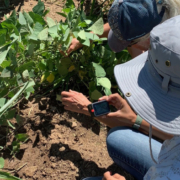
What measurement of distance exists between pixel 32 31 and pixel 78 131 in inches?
22.7

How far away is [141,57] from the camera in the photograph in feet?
3.11

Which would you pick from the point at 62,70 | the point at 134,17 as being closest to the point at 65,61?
the point at 62,70

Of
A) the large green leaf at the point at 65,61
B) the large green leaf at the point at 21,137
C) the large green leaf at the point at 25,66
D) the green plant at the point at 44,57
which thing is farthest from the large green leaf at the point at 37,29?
the large green leaf at the point at 21,137

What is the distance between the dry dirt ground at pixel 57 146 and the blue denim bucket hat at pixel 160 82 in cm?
62

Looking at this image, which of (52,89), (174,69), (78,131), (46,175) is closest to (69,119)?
(78,131)

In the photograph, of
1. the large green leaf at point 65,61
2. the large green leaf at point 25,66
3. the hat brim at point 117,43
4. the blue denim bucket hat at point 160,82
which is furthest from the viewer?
the large green leaf at point 65,61

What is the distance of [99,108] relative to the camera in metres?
1.13

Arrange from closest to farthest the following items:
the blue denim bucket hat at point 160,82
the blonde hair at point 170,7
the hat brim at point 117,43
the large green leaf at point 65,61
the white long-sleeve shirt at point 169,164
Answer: the blue denim bucket hat at point 160,82 < the white long-sleeve shirt at point 169,164 < the blonde hair at point 170,7 < the hat brim at point 117,43 < the large green leaf at point 65,61

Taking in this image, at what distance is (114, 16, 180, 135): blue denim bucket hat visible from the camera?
68cm

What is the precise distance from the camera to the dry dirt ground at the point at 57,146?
1.26m

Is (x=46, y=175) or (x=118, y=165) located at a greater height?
(x=46, y=175)

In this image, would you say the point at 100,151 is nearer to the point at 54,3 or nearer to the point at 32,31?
the point at 32,31

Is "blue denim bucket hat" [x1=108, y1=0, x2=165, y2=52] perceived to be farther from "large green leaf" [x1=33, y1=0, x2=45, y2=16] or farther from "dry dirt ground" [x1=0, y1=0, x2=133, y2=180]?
"dry dirt ground" [x1=0, y1=0, x2=133, y2=180]

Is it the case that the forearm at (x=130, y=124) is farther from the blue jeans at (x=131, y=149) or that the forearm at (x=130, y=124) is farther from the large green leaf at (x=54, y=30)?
the large green leaf at (x=54, y=30)
